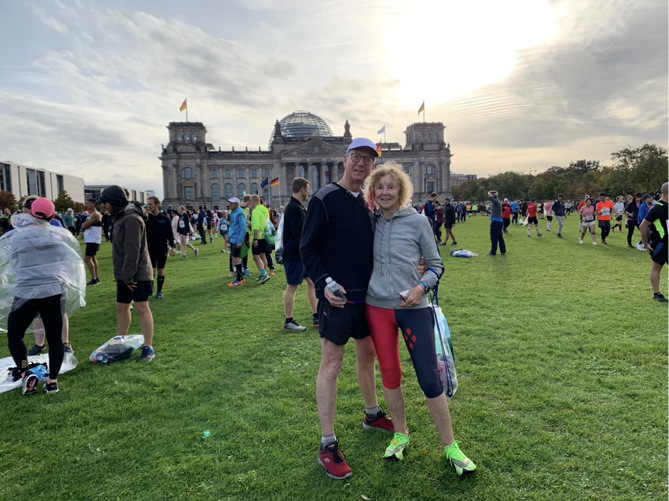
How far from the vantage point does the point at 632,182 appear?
53.8m

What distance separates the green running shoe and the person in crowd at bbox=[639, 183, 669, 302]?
19.7 feet

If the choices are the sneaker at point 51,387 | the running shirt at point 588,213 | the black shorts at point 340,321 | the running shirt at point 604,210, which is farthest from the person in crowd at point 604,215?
the sneaker at point 51,387

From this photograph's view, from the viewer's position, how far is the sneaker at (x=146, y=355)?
5285 mm

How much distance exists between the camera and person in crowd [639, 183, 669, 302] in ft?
21.9

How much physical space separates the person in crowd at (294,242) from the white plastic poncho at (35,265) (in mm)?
2472

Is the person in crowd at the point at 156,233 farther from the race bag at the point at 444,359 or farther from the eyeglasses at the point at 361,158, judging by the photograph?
the race bag at the point at 444,359

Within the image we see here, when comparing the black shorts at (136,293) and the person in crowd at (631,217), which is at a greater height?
the person in crowd at (631,217)

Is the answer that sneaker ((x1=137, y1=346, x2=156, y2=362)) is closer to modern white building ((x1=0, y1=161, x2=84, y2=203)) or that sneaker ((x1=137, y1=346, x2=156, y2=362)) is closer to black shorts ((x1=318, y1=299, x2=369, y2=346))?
black shorts ((x1=318, y1=299, x2=369, y2=346))

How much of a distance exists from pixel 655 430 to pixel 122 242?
5788 millimetres

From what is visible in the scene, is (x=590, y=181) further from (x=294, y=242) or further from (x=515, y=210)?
(x=294, y=242)

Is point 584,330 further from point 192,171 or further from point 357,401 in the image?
point 192,171

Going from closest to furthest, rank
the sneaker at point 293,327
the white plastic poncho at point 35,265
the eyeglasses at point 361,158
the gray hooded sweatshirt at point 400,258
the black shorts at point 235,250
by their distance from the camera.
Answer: the gray hooded sweatshirt at point 400,258
the eyeglasses at point 361,158
the white plastic poncho at point 35,265
the sneaker at point 293,327
the black shorts at point 235,250

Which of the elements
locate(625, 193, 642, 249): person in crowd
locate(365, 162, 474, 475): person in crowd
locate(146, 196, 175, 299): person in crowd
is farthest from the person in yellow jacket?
locate(625, 193, 642, 249): person in crowd

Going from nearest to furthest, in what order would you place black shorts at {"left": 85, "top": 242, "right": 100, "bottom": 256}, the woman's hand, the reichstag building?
the woman's hand → black shorts at {"left": 85, "top": 242, "right": 100, "bottom": 256} → the reichstag building
